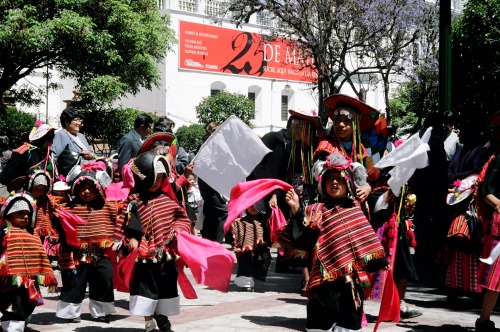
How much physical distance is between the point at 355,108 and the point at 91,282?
2.91 metres

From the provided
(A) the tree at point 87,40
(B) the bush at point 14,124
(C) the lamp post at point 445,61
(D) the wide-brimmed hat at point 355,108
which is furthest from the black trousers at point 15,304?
(B) the bush at point 14,124

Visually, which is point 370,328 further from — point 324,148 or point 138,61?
point 138,61

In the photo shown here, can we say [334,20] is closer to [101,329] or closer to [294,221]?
[101,329]

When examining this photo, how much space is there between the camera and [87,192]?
7.90m

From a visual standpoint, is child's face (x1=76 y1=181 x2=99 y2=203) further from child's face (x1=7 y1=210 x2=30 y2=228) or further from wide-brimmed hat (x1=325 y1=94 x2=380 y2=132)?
wide-brimmed hat (x1=325 y1=94 x2=380 y2=132)

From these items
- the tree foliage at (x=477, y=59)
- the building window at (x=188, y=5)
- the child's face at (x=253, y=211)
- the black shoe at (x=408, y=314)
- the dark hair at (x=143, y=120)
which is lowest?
the black shoe at (x=408, y=314)

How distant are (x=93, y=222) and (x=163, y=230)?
126 centimetres

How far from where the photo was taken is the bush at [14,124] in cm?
3216

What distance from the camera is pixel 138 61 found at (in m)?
27.5

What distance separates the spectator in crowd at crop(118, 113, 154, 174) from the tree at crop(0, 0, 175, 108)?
14.9m

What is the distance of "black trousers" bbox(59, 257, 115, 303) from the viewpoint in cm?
768

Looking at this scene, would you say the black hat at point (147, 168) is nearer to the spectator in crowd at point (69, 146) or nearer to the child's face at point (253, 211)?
the child's face at point (253, 211)

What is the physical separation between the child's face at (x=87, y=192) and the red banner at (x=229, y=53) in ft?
139

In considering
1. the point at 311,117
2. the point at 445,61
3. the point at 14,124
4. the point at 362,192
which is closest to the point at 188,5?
the point at 14,124
